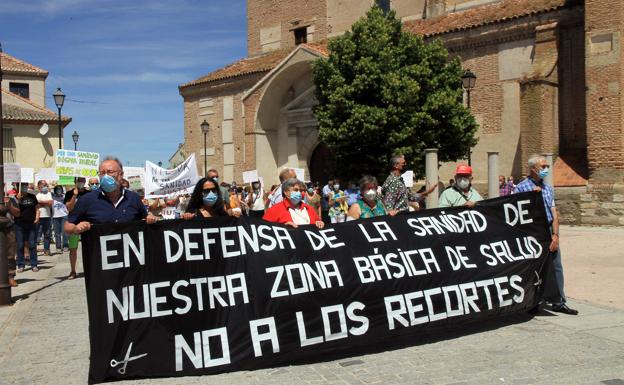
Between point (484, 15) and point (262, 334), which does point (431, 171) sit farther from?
point (484, 15)

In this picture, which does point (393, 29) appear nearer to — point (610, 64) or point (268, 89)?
point (610, 64)

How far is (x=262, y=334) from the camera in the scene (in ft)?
16.6

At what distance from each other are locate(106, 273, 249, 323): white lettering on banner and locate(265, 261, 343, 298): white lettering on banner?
29 cm

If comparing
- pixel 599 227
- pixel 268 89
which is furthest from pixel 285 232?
pixel 268 89

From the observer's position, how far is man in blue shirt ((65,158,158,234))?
5.59 metres

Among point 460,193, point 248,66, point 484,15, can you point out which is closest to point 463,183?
point 460,193

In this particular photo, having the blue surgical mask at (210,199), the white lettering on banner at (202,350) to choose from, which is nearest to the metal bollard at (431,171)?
the blue surgical mask at (210,199)

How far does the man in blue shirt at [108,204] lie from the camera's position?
5.59 metres

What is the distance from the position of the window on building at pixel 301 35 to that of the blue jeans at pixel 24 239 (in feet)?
74.7

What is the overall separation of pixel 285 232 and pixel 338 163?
15.7 m

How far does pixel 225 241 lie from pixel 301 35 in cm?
2927

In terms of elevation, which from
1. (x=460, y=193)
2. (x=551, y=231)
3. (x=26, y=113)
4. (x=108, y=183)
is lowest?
(x=551, y=231)

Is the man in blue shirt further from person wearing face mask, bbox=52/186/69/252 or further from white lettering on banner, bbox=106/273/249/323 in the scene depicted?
person wearing face mask, bbox=52/186/69/252

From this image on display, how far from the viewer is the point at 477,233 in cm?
639
